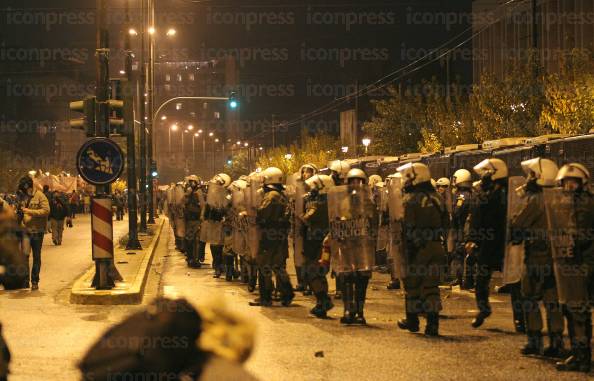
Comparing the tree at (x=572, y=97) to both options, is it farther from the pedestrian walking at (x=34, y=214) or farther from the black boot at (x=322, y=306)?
the pedestrian walking at (x=34, y=214)

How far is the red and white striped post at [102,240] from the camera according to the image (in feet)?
49.4

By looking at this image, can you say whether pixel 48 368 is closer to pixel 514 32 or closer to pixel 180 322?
pixel 180 322

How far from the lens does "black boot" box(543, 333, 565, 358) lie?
32.0 feet

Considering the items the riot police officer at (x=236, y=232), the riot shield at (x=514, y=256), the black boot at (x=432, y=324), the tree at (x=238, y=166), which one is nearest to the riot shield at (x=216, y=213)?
the riot police officer at (x=236, y=232)

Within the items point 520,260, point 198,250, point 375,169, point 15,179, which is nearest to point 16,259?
point 520,260

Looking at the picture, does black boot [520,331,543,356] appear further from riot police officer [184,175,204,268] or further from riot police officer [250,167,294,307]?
riot police officer [184,175,204,268]

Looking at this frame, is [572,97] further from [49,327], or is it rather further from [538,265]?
[49,327]

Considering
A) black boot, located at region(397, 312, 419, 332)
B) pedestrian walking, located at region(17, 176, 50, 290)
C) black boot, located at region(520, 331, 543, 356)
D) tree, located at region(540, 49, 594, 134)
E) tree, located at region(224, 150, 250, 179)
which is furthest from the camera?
tree, located at region(224, 150, 250, 179)

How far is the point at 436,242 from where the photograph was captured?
11.4 meters

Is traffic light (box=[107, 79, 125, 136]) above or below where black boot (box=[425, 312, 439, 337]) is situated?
above

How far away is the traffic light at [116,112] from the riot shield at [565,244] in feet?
28.2

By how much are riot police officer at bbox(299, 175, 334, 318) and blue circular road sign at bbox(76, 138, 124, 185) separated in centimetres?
345

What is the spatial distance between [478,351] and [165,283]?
9.28 m

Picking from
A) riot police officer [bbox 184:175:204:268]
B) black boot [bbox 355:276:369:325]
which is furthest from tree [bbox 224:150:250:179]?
black boot [bbox 355:276:369:325]
